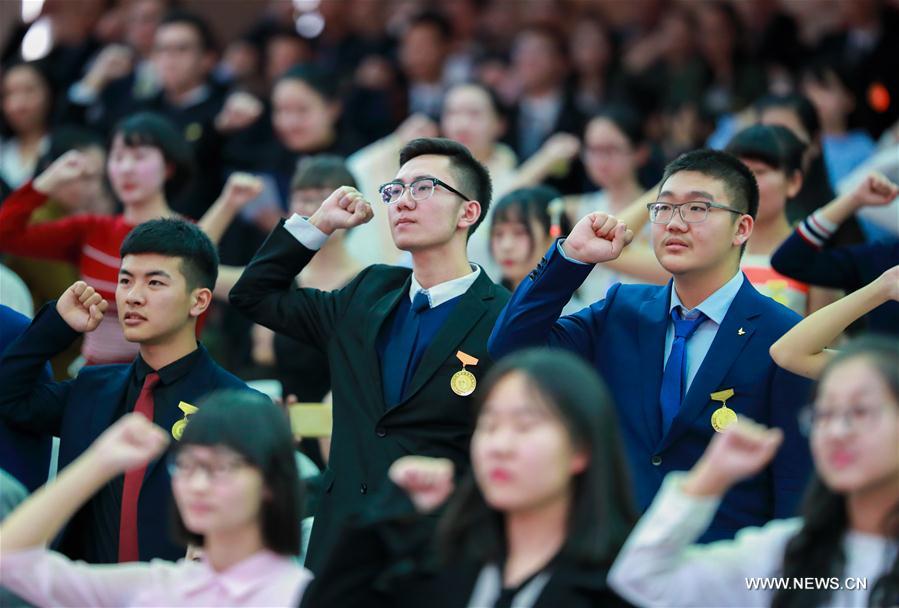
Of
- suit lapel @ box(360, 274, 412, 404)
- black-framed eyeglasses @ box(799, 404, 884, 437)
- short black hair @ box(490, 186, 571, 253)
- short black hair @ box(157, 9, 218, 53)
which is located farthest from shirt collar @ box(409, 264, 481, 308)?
short black hair @ box(157, 9, 218, 53)

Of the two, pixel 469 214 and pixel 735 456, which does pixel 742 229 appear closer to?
pixel 469 214

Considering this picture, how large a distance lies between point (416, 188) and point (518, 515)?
1607mm

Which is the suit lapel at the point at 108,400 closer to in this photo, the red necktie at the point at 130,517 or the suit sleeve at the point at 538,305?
the red necktie at the point at 130,517

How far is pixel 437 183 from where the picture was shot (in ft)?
14.5

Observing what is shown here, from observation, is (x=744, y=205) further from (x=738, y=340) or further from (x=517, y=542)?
(x=517, y=542)

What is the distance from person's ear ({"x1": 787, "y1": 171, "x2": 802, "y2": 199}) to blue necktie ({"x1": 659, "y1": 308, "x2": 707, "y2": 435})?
1.34m

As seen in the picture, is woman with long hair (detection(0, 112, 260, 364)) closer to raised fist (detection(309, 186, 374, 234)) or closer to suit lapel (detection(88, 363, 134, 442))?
suit lapel (detection(88, 363, 134, 442))

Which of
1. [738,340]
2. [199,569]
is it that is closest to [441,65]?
[738,340]

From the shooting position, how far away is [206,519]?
3141 millimetres

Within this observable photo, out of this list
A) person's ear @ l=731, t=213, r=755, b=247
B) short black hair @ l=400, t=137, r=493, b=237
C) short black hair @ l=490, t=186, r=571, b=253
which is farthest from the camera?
short black hair @ l=490, t=186, r=571, b=253

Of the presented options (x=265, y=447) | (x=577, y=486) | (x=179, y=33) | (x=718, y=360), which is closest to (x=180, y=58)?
(x=179, y=33)

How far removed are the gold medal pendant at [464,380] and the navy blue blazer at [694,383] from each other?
6.3 inches

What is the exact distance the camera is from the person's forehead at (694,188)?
14.0 ft

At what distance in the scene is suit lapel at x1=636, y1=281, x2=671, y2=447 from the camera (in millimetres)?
4070
